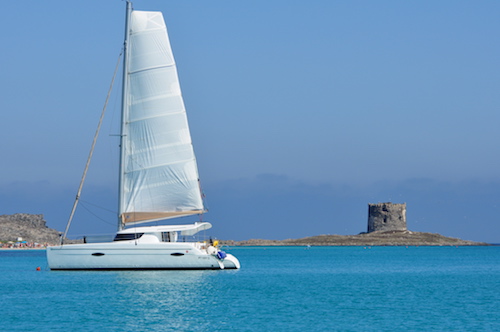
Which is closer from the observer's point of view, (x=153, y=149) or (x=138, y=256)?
(x=138, y=256)

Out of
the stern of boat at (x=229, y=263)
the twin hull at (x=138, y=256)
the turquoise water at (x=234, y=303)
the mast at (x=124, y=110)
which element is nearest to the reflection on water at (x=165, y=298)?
the turquoise water at (x=234, y=303)

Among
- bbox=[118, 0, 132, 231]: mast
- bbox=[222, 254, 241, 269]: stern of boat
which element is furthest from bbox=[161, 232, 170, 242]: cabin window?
bbox=[222, 254, 241, 269]: stern of boat

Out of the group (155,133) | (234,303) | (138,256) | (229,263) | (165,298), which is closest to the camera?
(234,303)

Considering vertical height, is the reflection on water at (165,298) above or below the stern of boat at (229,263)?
below

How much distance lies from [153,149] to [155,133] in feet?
2.94

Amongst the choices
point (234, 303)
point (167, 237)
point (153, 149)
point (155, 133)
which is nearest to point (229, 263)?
point (167, 237)

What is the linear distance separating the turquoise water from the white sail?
13.2 ft

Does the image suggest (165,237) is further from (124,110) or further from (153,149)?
(124,110)

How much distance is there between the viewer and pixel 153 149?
47.6 metres

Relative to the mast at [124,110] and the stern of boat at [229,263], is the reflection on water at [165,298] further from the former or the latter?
the mast at [124,110]

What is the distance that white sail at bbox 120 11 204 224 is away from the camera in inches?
1866

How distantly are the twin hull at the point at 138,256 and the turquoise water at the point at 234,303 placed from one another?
559 mm

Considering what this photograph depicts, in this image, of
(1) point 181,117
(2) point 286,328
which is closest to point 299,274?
(1) point 181,117

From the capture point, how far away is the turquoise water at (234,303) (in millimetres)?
29766
